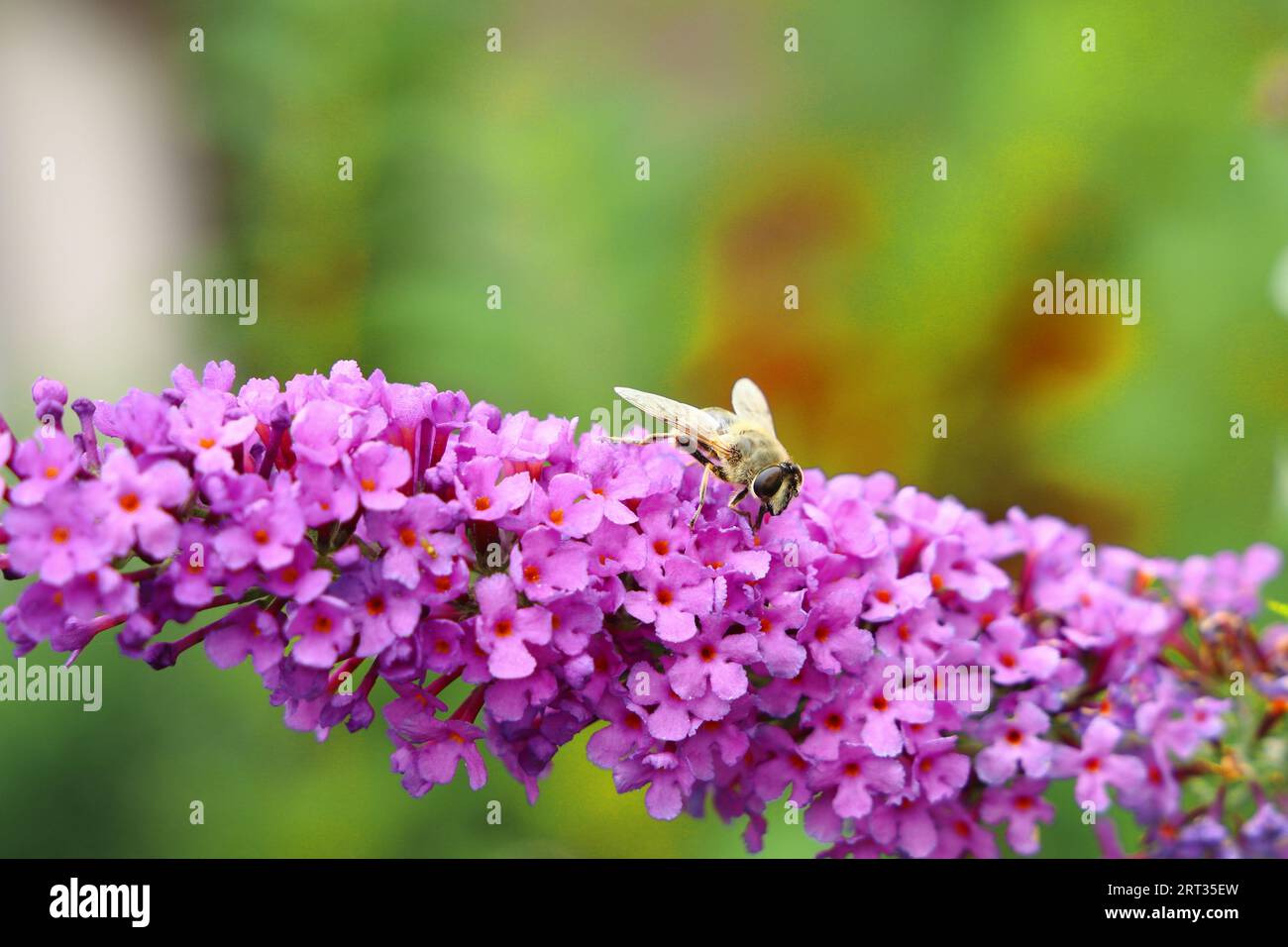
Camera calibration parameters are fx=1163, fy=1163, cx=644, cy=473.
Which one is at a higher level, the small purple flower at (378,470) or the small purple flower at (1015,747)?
the small purple flower at (378,470)

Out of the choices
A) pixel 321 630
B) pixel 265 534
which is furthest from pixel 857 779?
pixel 265 534

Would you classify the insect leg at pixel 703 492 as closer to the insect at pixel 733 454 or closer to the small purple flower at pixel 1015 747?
the insect at pixel 733 454

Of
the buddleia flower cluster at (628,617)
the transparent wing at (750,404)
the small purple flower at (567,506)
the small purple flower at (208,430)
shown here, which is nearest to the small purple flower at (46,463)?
the buddleia flower cluster at (628,617)

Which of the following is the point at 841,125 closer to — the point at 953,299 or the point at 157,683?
the point at 953,299

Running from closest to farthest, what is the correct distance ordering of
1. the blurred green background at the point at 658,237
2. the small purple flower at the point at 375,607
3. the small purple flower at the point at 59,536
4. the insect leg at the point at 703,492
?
the small purple flower at the point at 59,536, the small purple flower at the point at 375,607, the insect leg at the point at 703,492, the blurred green background at the point at 658,237

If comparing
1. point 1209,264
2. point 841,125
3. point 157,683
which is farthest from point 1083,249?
point 157,683

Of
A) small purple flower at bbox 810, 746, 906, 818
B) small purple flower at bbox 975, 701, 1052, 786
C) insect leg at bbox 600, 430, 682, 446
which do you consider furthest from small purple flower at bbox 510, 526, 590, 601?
small purple flower at bbox 975, 701, 1052, 786

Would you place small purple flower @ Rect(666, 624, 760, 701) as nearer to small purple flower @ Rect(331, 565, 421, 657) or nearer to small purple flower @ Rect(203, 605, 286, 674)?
small purple flower @ Rect(331, 565, 421, 657)
